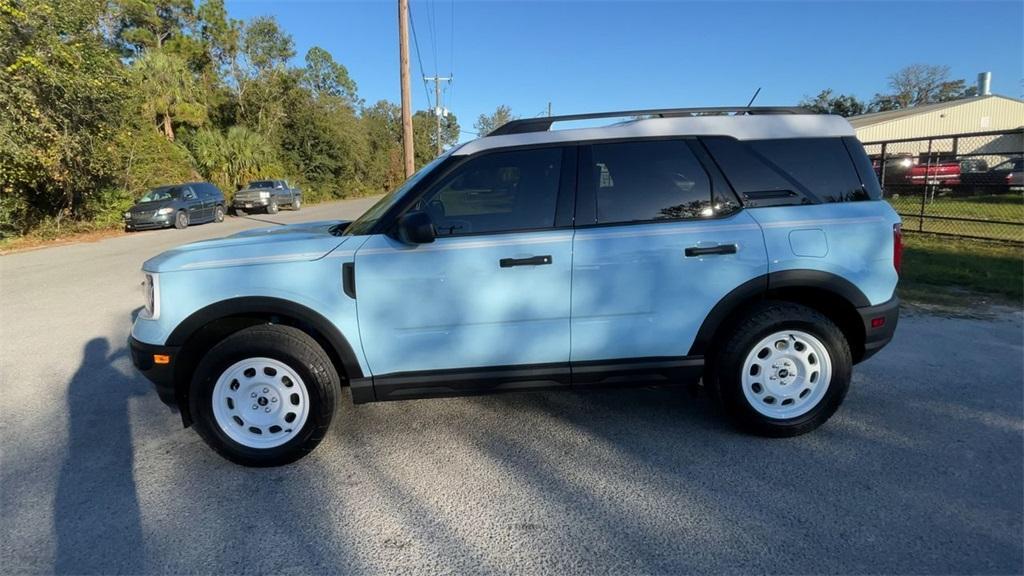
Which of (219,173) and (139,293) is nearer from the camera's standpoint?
(139,293)

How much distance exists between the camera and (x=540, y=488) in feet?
9.99

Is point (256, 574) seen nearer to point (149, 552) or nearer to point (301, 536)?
point (301, 536)

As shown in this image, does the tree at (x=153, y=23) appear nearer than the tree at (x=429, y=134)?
Yes

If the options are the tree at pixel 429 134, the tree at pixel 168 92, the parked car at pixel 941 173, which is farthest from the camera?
the tree at pixel 429 134

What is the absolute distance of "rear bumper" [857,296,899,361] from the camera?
352cm

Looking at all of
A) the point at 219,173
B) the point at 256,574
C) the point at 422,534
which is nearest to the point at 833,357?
the point at 422,534

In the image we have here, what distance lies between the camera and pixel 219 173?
3036 centimetres

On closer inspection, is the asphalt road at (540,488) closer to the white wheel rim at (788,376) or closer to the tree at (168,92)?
the white wheel rim at (788,376)

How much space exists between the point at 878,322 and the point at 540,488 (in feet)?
7.71

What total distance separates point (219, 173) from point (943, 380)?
1295 inches

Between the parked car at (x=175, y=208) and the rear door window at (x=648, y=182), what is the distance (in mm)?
20809

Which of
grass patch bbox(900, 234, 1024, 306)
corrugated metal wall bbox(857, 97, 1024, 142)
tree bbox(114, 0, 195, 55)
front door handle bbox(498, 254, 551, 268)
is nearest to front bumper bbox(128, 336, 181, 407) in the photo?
front door handle bbox(498, 254, 551, 268)

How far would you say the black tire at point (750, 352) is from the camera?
344 centimetres

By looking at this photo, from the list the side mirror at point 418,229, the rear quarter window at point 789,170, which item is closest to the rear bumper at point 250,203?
the side mirror at point 418,229
